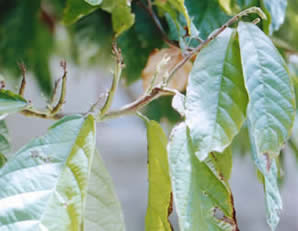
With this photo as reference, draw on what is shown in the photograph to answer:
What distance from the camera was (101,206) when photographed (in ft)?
0.95

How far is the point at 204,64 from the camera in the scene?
29 cm

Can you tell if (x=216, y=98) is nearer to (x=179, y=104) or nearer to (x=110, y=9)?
(x=179, y=104)

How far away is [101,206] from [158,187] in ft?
0.15

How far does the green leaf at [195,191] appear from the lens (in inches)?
10.4

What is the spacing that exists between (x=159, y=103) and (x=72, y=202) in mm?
377

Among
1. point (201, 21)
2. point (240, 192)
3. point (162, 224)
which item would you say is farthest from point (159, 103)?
point (240, 192)

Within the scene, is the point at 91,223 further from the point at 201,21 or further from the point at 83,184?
the point at 201,21

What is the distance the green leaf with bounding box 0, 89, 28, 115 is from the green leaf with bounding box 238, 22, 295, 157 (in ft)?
0.52

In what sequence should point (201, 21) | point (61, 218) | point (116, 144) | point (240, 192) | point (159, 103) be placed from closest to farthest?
point (61, 218) → point (201, 21) → point (159, 103) → point (240, 192) → point (116, 144)

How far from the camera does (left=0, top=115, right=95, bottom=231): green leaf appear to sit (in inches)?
9.3

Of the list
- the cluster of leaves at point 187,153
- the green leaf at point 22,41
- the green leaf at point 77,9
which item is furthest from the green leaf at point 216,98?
the green leaf at point 22,41

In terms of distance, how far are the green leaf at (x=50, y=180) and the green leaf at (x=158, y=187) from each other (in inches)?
2.2

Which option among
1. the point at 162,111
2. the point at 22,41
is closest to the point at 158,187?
the point at 162,111

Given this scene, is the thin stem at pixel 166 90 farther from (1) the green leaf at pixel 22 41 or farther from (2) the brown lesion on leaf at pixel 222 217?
(1) the green leaf at pixel 22 41
